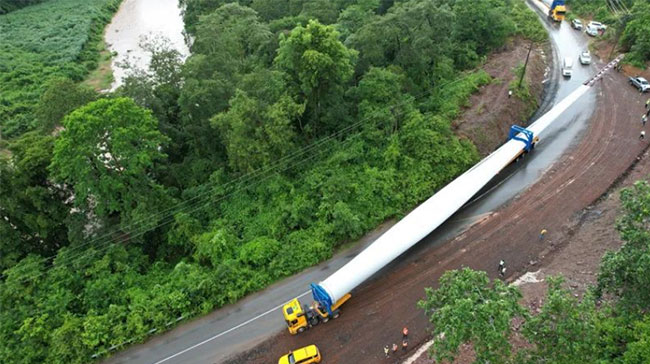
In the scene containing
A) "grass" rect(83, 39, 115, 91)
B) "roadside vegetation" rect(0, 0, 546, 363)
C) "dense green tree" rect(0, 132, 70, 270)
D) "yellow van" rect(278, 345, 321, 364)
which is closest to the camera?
"yellow van" rect(278, 345, 321, 364)

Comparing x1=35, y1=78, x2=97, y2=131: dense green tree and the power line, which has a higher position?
x1=35, y1=78, x2=97, y2=131: dense green tree

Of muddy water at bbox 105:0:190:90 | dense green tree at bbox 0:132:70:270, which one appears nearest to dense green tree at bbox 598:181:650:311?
dense green tree at bbox 0:132:70:270

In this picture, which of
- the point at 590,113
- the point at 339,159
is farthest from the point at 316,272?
the point at 590,113

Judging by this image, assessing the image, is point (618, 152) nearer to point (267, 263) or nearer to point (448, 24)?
point (448, 24)

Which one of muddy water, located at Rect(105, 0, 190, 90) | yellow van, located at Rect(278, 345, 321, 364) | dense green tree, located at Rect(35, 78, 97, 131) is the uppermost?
muddy water, located at Rect(105, 0, 190, 90)

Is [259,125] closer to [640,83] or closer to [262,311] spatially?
[262,311]

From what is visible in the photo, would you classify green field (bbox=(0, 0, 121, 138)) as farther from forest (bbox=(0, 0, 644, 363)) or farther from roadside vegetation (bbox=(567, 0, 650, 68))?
roadside vegetation (bbox=(567, 0, 650, 68))

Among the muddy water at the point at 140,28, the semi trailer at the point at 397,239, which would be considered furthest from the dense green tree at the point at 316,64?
the muddy water at the point at 140,28
